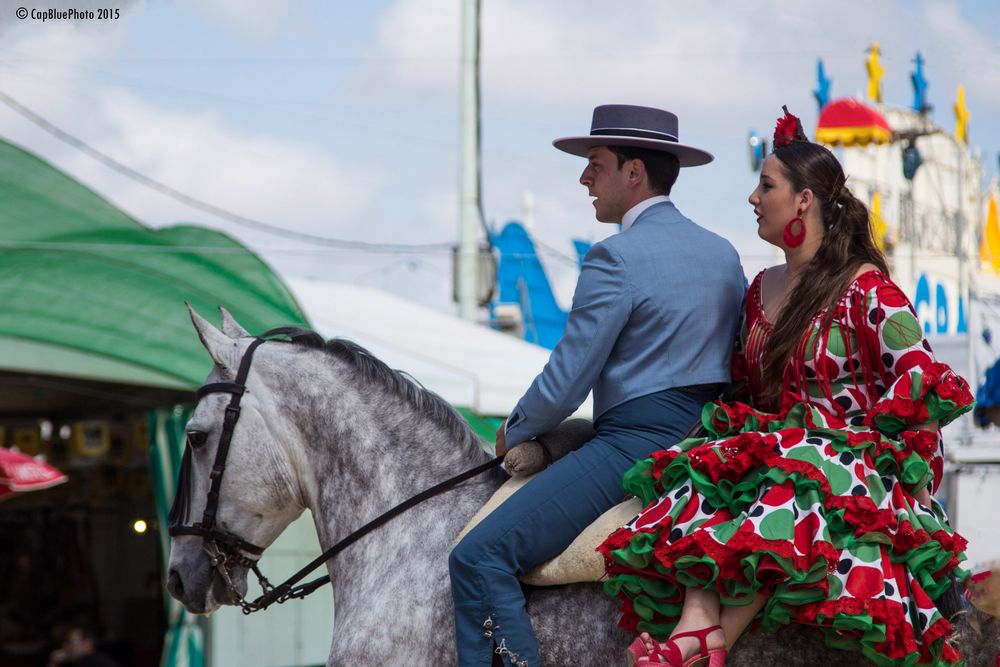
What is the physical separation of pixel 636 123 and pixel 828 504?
1.23m

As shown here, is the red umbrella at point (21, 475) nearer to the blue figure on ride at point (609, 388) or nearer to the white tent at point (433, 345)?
the white tent at point (433, 345)

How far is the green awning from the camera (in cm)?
788

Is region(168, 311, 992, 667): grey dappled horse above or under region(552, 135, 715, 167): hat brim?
under

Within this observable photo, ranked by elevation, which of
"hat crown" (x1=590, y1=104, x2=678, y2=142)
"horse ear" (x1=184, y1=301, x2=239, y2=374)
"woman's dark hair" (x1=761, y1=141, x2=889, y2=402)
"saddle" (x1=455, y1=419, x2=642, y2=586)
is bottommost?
"saddle" (x1=455, y1=419, x2=642, y2=586)

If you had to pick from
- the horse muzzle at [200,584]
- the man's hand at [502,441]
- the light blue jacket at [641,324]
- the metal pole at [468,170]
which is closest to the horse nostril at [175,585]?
the horse muzzle at [200,584]

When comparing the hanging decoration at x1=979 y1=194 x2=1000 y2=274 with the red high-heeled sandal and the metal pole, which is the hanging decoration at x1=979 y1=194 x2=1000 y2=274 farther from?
the red high-heeled sandal

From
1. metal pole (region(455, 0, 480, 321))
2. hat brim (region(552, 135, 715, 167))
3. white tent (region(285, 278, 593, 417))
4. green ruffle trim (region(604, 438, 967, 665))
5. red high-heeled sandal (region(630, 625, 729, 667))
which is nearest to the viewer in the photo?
green ruffle trim (region(604, 438, 967, 665))

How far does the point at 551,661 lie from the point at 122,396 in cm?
680

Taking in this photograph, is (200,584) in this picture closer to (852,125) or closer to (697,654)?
(697,654)

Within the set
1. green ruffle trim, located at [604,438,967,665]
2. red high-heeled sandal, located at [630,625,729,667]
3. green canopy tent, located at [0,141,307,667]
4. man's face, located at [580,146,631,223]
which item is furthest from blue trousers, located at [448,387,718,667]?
green canopy tent, located at [0,141,307,667]

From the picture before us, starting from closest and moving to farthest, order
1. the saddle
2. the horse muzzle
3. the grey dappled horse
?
1. the saddle
2. the grey dappled horse
3. the horse muzzle

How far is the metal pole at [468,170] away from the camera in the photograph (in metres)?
12.4

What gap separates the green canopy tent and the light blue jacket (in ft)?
17.7

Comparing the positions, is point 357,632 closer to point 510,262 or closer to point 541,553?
point 541,553
